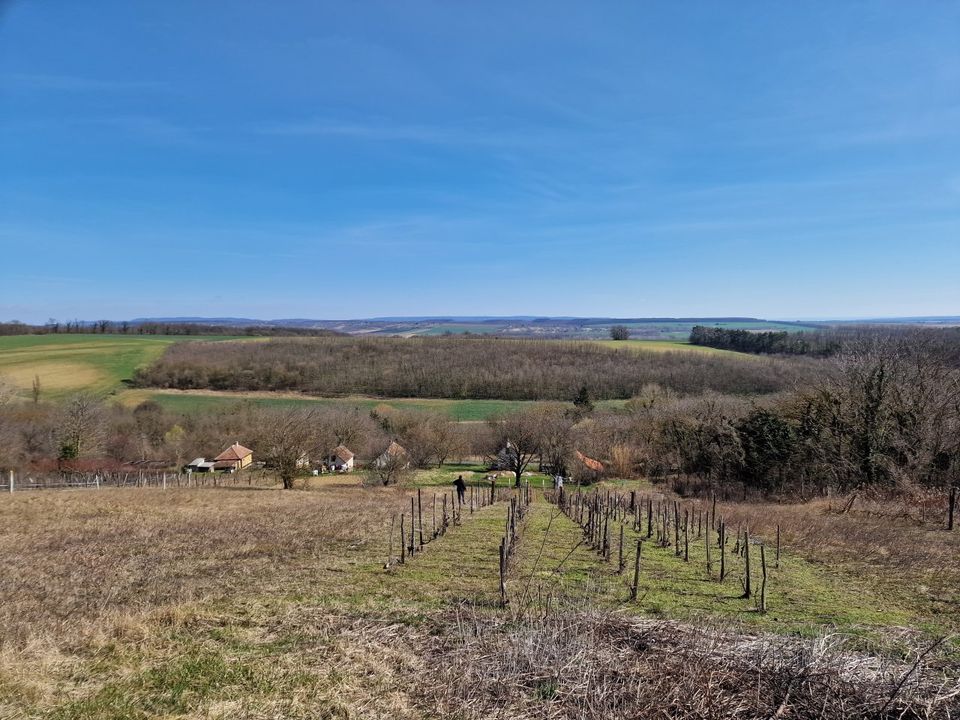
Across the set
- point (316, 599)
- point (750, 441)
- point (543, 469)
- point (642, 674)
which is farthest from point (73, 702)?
point (543, 469)

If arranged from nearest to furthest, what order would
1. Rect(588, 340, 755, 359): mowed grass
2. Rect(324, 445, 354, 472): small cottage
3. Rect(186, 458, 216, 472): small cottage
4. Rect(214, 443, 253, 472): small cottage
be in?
Rect(214, 443, 253, 472): small cottage < Rect(186, 458, 216, 472): small cottage < Rect(324, 445, 354, 472): small cottage < Rect(588, 340, 755, 359): mowed grass

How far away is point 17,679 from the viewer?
6.36 meters

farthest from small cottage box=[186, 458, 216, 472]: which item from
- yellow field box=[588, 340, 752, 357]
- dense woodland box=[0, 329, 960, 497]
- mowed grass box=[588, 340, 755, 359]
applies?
yellow field box=[588, 340, 752, 357]

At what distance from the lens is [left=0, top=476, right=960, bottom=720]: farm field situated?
629 centimetres

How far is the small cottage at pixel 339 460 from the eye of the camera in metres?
60.5

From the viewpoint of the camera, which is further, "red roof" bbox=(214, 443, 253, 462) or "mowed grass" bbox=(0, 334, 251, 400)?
"mowed grass" bbox=(0, 334, 251, 400)

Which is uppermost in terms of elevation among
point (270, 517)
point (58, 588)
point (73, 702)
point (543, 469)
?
point (73, 702)

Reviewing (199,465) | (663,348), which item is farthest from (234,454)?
(663,348)

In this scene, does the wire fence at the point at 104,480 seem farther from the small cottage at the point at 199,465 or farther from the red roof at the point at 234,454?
the small cottage at the point at 199,465

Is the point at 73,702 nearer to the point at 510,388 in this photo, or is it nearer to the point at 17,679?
the point at 17,679

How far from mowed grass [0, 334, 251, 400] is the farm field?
6474cm

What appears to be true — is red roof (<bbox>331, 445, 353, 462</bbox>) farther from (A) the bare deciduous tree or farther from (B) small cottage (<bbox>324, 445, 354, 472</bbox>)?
(A) the bare deciduous tree

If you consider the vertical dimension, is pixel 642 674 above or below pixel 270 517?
above

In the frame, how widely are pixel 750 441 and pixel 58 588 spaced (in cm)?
3434
